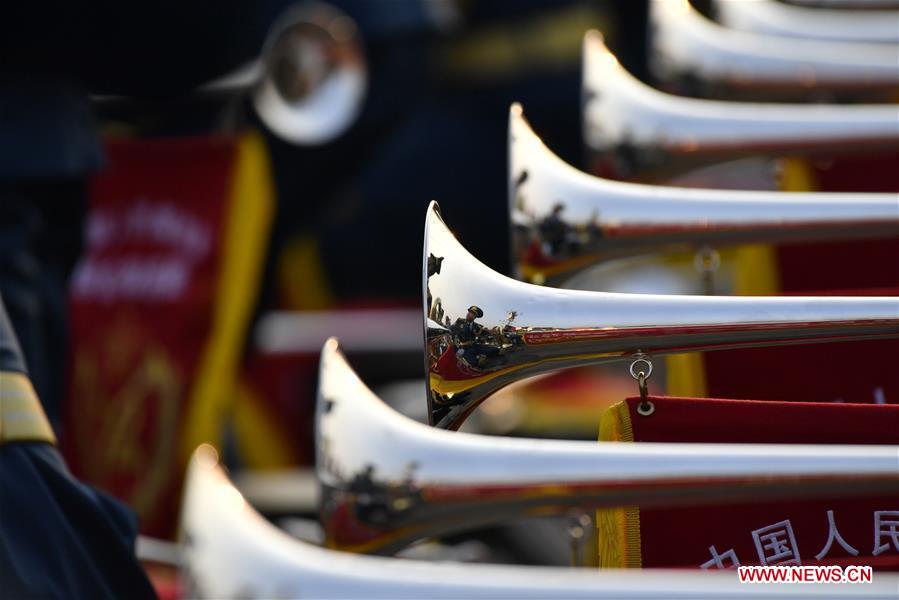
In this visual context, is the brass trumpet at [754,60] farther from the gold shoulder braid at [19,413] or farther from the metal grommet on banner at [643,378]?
the gold shoulder braid at [19,413]

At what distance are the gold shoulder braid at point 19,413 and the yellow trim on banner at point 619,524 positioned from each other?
349 mm

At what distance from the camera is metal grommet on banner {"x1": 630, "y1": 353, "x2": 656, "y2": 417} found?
85 cm

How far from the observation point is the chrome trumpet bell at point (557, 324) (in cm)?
91

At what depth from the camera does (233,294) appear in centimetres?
196

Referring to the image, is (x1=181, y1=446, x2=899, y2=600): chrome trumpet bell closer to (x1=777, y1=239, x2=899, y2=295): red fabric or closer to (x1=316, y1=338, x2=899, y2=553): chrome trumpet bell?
(x1=316, y1=338, x2=899, y2=553): chrome trumpet bell

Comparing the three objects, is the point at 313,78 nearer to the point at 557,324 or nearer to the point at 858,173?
the point at 858,173

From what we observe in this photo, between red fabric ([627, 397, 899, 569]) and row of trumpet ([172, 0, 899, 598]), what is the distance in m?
0.03

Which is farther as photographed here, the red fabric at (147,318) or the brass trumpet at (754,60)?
the red fabric at (147,318)

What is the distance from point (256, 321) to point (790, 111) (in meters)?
0.96

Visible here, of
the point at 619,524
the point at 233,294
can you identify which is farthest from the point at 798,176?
the point at 233,294

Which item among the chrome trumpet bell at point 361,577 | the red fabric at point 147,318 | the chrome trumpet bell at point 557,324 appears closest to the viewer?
the chrome trumpet bell at point 361,577
